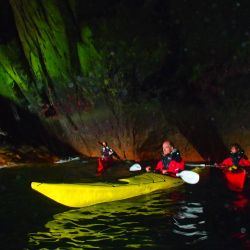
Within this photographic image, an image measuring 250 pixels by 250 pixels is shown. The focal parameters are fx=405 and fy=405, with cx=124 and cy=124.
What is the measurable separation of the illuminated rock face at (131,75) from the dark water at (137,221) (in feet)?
19.0

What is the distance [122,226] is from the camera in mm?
7785

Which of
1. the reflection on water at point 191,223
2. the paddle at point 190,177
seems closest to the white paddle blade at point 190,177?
the paddle at point 190,177

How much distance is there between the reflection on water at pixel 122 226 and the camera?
6.91m

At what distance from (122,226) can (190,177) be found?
366 centimetres

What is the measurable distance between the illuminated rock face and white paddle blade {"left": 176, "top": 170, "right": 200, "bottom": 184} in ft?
21.3

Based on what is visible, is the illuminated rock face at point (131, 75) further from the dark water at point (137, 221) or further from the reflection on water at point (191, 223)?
the reflection on water at point (191, 223)

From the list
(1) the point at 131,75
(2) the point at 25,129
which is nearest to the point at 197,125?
(1) the point at 131,75

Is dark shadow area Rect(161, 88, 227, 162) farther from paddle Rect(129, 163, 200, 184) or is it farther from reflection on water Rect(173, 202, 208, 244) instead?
reflection on water Rect(173, 202, 208, 244)

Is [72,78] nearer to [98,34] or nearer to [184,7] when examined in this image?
[98,34]

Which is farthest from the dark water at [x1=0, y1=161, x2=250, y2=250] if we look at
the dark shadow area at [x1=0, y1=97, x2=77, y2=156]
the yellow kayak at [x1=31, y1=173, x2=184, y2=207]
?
the dark shadow area at [x1=0, y1=97, x2=77, y2=156]

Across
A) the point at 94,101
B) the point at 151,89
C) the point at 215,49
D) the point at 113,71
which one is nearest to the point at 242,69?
the point at 215,49

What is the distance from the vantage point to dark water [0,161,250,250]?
6883 mm

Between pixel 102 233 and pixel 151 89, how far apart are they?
10936 millimetres

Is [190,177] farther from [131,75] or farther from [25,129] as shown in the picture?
[25,129]
